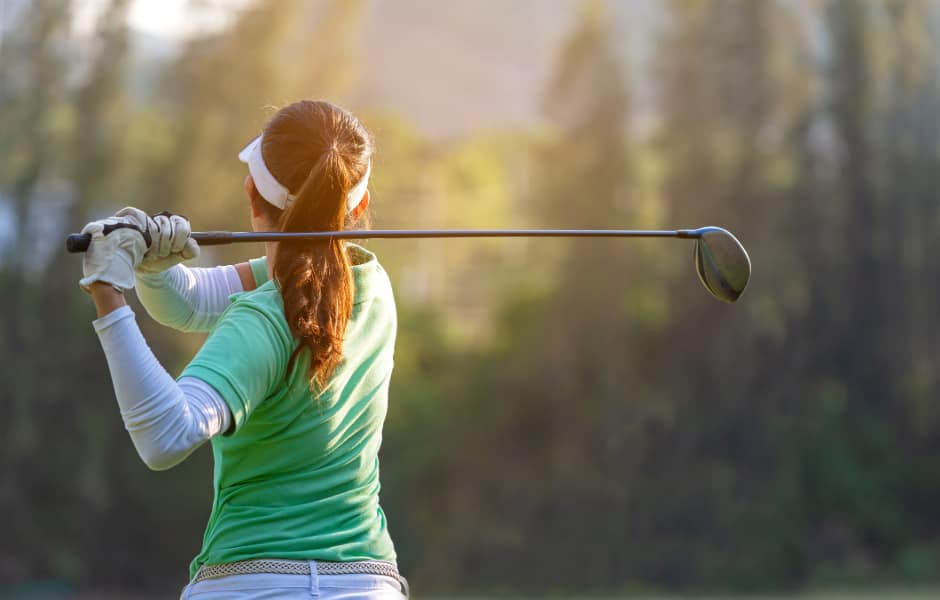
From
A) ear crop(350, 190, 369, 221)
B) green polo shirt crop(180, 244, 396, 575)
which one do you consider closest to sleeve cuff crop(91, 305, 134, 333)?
green polo shirt crop(180, 244, 396, 575)

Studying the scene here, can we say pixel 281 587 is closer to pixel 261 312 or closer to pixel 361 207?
pixel 261 312

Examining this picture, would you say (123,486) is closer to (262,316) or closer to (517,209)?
(517,209)

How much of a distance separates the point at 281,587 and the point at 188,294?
0.66 metres

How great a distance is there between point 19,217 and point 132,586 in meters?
4.34

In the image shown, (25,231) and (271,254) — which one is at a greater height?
(25,231)

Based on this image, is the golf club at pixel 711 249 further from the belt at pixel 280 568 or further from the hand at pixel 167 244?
the belt at pixel 280 568

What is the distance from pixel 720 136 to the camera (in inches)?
681

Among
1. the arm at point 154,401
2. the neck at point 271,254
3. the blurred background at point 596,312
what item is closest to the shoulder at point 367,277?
the neck at point 271,254

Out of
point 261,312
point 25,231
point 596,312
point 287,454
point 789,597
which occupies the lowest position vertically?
point 789,597

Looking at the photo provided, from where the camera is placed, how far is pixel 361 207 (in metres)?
2.34

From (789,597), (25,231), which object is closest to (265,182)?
(25,231)

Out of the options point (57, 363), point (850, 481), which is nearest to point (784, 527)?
point (850, 481)

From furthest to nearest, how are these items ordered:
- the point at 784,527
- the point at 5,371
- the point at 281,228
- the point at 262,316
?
the point at 784,527 → the point at 5,371 → the point at 281,228 → the point at 262,316

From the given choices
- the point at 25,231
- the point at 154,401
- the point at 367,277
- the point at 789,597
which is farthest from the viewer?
the point at 789,597
